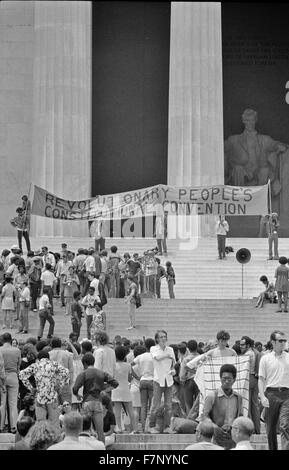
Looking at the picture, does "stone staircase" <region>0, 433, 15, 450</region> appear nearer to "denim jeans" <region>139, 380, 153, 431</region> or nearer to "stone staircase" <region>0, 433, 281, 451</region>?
"stone staircase" <region>0, 433, 281, 451</region>

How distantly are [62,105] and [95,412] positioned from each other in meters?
28.3

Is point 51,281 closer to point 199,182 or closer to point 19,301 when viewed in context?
point 19,301

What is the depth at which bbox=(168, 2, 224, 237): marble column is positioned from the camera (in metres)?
44.5

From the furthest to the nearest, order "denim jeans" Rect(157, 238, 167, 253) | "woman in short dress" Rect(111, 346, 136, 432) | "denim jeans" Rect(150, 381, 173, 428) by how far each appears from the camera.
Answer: "denim jeans" Rect(157, 238, 167, 253) → "denim jeans" Rect(150, 381, 173, 428) → "woman in short dress" Rect(111, 346, 136, 432)

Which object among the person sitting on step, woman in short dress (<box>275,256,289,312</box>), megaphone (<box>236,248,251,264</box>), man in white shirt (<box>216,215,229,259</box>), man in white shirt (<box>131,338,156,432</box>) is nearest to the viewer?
man in white shirt (<box>131,338,156,432</box>)

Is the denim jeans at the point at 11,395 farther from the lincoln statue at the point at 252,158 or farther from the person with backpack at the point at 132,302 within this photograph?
the lincoln statue at the point at 252,158

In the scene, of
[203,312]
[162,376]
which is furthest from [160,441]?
[203,312]

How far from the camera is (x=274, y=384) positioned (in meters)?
17.3

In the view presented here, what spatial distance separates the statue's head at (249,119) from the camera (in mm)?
50688

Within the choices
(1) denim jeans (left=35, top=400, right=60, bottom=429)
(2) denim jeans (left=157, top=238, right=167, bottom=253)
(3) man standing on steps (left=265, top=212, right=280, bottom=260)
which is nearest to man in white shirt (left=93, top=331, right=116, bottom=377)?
(1) denim jeans (left=35, top=400, right=60, bottom=429)

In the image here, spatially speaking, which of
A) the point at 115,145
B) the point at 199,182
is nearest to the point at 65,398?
the point at 199,182

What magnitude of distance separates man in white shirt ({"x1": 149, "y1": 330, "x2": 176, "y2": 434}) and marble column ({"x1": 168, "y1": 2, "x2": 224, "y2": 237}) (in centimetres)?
2374

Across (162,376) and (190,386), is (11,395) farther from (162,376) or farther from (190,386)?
(190,386)

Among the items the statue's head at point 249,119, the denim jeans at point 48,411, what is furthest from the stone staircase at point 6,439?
the statue's head at point 249,119
